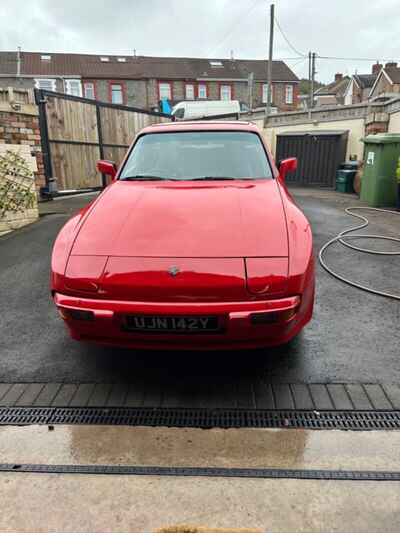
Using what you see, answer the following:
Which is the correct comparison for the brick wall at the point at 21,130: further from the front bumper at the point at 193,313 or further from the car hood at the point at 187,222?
the front bumper at the point at 193,313

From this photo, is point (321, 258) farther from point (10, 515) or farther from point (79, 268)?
point (10, 515)

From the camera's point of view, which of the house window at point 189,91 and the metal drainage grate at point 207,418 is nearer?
the metal drainage grate at point 207,418

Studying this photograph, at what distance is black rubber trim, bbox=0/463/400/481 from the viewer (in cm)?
178

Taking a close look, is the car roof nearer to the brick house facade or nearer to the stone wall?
the stone wall

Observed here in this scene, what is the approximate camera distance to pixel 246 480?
177cm

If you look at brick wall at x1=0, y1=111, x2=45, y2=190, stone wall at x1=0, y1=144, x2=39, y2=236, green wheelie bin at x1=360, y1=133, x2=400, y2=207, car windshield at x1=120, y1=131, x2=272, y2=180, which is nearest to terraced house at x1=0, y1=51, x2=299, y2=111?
green wheelie bin at x1=360, y1=133, x2=400, y2=207

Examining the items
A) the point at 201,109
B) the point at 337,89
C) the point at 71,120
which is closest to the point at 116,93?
the point at 201,109

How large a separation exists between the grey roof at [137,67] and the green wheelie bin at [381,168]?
33.0 meters

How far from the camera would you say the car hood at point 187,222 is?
2.29 m

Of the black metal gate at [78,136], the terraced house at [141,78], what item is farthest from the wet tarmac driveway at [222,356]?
the terraced house at [141,78]

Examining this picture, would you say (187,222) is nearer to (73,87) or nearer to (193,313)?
(193,313)

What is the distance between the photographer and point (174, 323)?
214 cm

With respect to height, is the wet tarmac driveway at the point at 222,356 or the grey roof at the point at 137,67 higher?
the grey roof at the point at 137,67

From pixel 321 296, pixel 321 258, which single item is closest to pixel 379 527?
pixel 321 296
